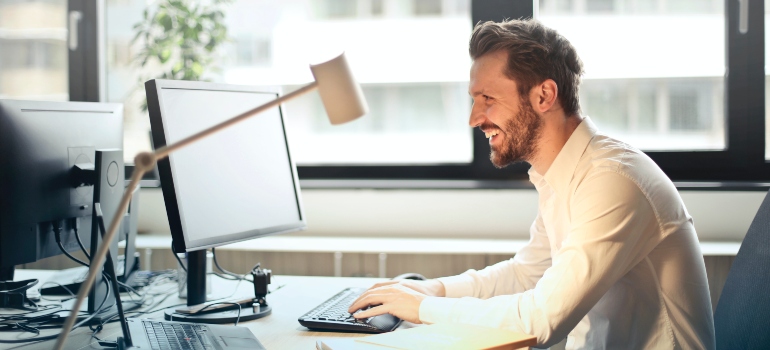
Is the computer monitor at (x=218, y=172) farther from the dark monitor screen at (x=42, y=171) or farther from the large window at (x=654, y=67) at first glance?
the large window at (x=654, y=67)

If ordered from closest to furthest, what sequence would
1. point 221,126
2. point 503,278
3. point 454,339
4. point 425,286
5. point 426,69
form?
point 221,126
point 454,339
point 425,286
point 503,278
point 426,69

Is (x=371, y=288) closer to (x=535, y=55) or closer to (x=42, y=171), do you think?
(x=535, y=55)

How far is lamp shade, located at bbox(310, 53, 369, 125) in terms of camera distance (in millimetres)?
1033

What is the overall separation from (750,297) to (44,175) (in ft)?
4.77

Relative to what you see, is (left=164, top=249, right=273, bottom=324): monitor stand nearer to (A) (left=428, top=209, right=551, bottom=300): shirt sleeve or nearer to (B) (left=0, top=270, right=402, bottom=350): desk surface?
(B) (left=0, top=270, right=402, bottom=350): desk surface

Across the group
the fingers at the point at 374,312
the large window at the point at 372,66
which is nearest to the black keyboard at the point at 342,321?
the fingers at the point at 374,312

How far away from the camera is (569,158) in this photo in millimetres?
1453

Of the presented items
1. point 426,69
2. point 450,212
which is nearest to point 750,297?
point 450,212

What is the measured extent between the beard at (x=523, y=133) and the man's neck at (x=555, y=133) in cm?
1

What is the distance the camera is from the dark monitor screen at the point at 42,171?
1419mm

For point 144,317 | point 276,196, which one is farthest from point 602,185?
point 144,317

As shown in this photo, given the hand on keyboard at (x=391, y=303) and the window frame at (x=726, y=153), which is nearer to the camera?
the hand on keyboard at (x=391, y=303)

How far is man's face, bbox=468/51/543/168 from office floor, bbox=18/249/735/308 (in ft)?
2.73

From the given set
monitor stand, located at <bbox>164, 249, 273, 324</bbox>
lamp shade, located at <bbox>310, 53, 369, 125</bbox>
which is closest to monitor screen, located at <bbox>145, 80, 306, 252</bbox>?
monitor stand, located at <bbox>164, 249, 273, 324</bbox>
